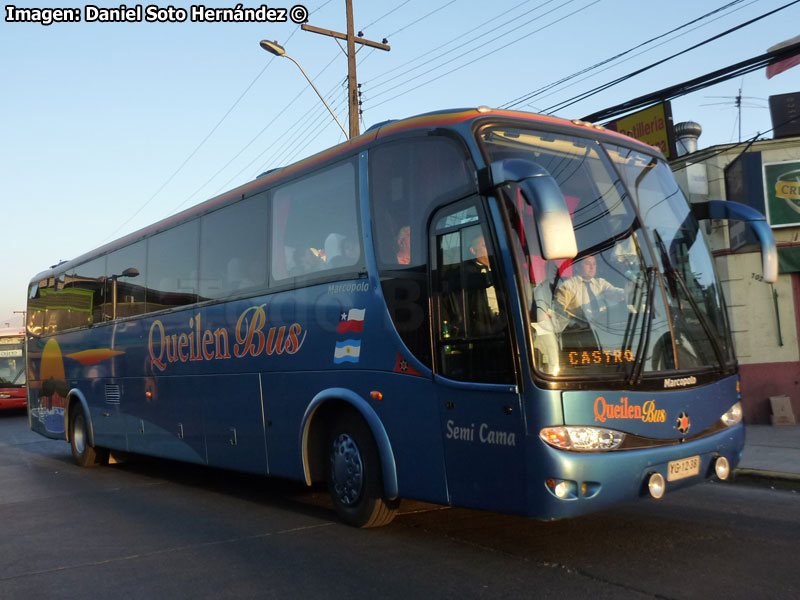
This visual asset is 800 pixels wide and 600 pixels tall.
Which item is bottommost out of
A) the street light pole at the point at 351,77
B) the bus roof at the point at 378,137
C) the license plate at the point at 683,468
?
the license plate at the point at 683,468

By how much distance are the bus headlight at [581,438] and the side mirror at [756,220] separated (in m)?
2.04

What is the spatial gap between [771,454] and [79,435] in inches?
425

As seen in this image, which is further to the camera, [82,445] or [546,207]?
[82,445]

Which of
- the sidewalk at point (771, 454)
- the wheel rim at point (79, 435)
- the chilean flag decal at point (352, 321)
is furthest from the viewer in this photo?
the wheel rim at point (79, 435)

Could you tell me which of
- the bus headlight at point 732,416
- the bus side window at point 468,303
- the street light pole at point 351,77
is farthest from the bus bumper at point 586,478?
the street light pole at point 351,77

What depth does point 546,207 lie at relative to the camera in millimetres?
4664

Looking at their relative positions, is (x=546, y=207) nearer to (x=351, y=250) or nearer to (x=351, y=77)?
(x=351, y=250)

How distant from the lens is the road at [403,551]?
4.94 m

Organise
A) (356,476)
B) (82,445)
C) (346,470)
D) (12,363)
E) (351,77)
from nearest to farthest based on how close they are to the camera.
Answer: (356,476), (346,470), (82,445), (351,77), (12,363)

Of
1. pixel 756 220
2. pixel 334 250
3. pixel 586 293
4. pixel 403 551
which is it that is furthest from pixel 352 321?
pixel 756 220

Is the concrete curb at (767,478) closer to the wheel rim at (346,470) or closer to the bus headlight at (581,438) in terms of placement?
the bus headlight at (581,438)

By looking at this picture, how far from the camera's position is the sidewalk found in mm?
8625

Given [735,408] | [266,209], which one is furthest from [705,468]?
[266,209]

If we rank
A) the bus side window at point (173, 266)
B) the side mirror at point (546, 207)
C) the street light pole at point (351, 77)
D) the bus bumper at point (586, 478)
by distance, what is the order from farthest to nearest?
1. the street light pole at point (351, 77)
2. the bus side window at point (173, 266)
3. the bus bumper at point (586, 478)
4. the side mirror at point (546, 207)
